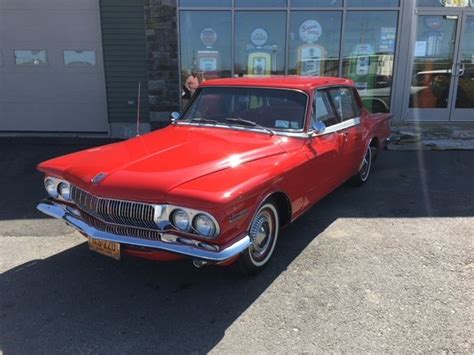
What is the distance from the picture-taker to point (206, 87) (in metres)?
4.96

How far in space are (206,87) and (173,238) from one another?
2331 mm

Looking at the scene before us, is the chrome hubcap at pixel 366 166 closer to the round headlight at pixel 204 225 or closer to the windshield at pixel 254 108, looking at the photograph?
the windshield at pixel 254 108

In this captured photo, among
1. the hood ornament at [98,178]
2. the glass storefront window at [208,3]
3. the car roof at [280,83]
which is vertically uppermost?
the glass storefront window at [208,3]

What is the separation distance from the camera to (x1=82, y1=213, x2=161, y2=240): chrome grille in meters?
3.20

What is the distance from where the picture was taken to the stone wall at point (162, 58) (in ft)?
29.9

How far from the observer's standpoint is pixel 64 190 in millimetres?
3744

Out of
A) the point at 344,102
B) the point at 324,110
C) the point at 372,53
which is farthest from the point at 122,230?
the point at 372,53

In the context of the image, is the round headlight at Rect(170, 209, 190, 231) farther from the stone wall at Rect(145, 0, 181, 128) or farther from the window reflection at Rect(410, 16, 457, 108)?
the window reflection at Rect(410, 16, 457, 108)

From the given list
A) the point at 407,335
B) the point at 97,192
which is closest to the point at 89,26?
the point at 97,192

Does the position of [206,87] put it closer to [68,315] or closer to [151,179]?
[151,179]

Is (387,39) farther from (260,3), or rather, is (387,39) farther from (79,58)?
(79,58)

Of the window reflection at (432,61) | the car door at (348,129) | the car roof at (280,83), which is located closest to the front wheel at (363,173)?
the car door at (348,129)

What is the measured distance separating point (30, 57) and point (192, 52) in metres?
3.53

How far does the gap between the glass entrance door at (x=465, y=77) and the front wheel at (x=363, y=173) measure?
5199mm
